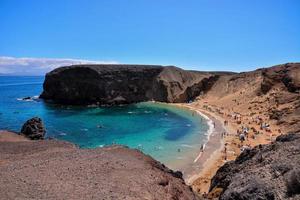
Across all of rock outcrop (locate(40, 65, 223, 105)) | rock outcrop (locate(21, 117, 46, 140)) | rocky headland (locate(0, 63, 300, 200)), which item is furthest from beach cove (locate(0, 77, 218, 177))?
rock outcrop (locate(21, 117, 46, 140))

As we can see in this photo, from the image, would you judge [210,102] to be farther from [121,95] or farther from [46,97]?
[46,97]

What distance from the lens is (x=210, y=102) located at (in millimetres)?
96688

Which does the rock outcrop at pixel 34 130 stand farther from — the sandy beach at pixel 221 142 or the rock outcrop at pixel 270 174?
the rock outcrop at pixel 270 174

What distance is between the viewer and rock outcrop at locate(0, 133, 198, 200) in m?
19.1

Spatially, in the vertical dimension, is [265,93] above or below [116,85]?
above

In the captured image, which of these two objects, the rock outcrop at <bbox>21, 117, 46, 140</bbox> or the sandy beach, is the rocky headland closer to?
the sandy beach

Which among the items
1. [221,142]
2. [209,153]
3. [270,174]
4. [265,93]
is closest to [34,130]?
[209,153]

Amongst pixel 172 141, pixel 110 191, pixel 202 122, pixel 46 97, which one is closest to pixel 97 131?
pixel 172 141

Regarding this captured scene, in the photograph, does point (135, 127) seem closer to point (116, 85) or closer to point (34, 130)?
point (34, 130)

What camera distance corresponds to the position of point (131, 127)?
6631 centimetres

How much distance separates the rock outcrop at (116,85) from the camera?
3962 inches

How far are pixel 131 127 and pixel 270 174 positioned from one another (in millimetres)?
49615

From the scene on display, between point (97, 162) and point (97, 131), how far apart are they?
3765 cm

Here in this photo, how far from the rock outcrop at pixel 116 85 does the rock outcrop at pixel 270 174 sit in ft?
261
